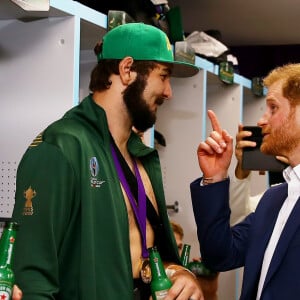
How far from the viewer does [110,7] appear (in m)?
2.60

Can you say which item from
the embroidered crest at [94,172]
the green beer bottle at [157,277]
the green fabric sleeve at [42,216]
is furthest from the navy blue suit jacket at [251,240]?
the green fabric sleeve at [42,216]

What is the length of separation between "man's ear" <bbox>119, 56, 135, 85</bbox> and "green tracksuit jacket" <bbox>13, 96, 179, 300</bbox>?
0.90 feet

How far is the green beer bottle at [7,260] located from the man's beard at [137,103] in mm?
687

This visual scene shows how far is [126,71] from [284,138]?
0.57m

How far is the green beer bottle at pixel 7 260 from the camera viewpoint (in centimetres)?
138

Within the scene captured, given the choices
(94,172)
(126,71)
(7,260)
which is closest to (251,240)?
(94,172)

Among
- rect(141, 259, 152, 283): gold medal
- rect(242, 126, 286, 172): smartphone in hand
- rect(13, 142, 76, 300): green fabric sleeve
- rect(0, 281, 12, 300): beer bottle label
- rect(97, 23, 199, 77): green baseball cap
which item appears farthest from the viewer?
rect(242, 126, 286, 172): smartphone in hand

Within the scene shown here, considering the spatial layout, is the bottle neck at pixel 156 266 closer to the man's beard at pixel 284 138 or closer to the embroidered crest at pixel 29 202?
the embroidered crest at pixel 29 202

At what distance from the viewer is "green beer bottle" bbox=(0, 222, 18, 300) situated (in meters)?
1.38

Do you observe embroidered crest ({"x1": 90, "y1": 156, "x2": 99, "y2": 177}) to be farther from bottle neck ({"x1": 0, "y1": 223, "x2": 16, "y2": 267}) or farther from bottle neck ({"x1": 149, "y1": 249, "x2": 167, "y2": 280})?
bottle neck ({"x1": 0, "y1": 223, "x2": 16, "y2": 267})

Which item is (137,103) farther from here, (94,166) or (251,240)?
(251,240)

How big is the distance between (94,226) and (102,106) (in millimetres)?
457

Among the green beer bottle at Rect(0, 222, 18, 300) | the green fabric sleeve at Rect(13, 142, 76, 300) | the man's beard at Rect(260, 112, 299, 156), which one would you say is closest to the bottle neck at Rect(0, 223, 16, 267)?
the green beer bottle at Rect(0, 222, 18, 300)

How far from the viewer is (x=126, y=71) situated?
6.60 ft
